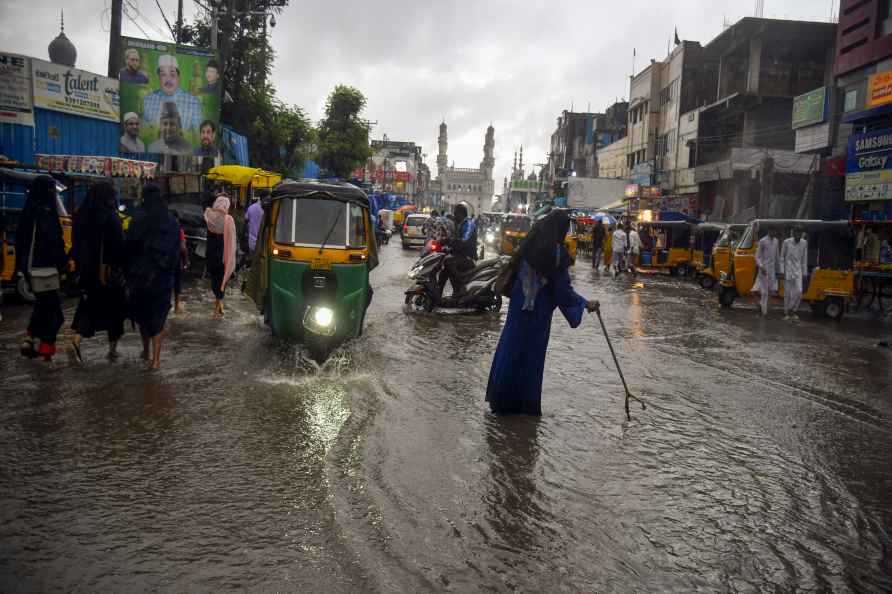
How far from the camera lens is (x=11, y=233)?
1190 cm

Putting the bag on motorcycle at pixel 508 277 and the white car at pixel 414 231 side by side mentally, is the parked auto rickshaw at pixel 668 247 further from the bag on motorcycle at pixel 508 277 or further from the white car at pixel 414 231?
the bag on motorcycle at pixel 508 277

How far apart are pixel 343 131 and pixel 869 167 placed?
35573 millimetres

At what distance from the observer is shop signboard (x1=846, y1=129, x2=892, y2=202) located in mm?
20025

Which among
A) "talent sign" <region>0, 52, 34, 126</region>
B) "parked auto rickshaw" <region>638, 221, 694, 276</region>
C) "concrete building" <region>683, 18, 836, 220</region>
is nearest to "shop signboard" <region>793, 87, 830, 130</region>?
"concrete building" <region>683, 18, 836, 220</region>

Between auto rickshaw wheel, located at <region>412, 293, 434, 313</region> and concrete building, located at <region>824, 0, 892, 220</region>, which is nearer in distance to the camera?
auto rickshaw wheel, located at <region>412, 293, 434, 313</region>

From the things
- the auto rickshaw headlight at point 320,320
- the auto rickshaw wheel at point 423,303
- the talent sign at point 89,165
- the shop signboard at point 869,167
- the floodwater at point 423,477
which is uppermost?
the shop signboard at point 869,167

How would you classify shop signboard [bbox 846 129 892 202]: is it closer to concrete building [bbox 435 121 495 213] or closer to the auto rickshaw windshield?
the auto rickshaw windshield

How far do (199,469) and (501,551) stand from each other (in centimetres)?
208

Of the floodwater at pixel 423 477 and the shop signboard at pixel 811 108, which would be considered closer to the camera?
the floodwater at pixel 423 477

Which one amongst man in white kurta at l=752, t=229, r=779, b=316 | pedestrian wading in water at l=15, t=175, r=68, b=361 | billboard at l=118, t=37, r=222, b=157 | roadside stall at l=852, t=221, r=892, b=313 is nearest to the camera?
pedestrian wading in water at l=15, t=175, r=68, b=361

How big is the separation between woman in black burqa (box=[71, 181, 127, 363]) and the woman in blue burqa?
419 cm

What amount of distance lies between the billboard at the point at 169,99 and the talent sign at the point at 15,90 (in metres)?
3.73

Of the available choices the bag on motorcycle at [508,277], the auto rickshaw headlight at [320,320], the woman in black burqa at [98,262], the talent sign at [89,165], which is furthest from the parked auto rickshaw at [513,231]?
the bag on motorcycle at [508,277]

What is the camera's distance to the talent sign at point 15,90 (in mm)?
18734
